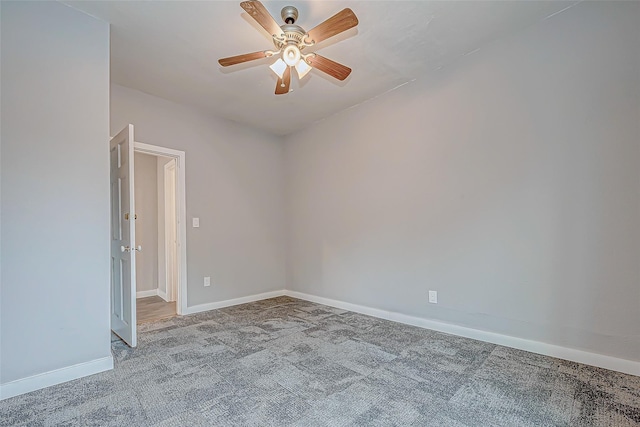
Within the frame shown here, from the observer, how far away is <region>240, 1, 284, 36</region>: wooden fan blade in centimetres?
165

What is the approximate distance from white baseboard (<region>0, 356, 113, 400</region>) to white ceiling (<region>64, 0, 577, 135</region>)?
8.31 ft

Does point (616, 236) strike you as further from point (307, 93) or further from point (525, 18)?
point (307, 93)

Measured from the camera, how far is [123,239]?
286 cm

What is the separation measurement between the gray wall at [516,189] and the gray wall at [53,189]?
2.62m

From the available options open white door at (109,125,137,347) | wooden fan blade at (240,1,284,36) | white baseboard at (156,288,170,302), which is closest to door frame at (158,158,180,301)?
white baseboard at (156,288,170,302)

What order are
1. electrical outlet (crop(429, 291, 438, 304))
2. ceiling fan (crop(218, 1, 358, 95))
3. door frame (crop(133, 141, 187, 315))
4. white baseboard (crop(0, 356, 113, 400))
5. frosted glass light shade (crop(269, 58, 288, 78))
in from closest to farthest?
ceiling fan (crop(218, 1, 358, 95))
white baseboard (crop(0, 356, 113, 400))
frosted glass light shade (crop(269, 58, 288, 78))
electrical outlet (crop(429, 291, 438, 304))
door frame (crop(133, 141, 187, 315))

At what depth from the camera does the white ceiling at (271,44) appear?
2199 mm

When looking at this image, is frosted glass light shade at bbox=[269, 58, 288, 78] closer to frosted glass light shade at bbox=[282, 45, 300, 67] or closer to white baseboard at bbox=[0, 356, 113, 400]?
frosted glass light shade at bbox=[282, 45, 300, 67]

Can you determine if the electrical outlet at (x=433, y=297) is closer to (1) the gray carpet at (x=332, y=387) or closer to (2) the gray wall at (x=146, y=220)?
(1) the gray carpet at (x=332, y=387)

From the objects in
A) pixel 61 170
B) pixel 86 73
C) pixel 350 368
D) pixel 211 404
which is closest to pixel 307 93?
pixel 86 73

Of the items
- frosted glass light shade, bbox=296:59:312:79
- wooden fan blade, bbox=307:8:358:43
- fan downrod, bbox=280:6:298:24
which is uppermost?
fan downrod, bbox=280:6:298:24

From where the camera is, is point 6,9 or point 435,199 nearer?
point 6,9

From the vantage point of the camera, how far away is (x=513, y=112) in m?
2.59

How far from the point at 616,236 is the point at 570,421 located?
1.30 metres
